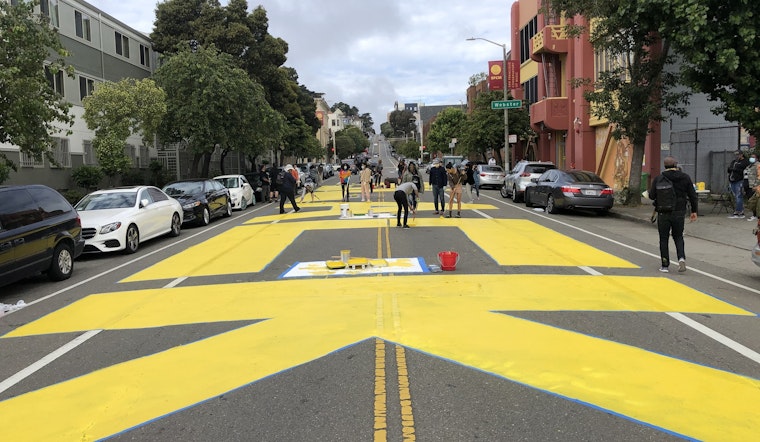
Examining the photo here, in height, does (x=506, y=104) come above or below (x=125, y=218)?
above

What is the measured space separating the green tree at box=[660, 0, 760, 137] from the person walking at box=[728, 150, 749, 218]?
77 cm

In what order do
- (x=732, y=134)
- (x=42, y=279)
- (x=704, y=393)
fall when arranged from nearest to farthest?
(x=704, y=393)
(x=42, y=279)
(x=732, y=134)

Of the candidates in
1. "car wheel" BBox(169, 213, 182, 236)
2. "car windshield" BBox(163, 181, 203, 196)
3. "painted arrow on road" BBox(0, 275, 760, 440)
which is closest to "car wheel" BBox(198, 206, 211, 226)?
"car windshield" BBox(163, 181, 203, 196)

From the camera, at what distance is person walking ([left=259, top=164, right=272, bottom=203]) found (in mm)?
28703

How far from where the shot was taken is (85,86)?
2989cm

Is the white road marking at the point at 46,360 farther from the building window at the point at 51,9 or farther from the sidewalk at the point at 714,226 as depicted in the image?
the building window at the point at 51,9

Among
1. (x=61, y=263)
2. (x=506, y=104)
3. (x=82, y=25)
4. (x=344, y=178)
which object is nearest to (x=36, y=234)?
(x=61, y=263)

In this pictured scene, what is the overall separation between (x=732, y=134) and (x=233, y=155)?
3675 centimetres

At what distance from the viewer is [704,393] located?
A: 4852 mm

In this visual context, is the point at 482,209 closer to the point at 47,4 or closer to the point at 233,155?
the point at 47,4

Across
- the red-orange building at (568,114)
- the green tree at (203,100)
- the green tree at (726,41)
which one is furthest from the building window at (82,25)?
the green tree at (726,41)

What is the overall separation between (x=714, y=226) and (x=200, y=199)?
46.9 feet

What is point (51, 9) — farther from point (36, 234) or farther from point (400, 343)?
point (400, 343)

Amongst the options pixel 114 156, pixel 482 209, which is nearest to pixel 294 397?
pixel 482 209
